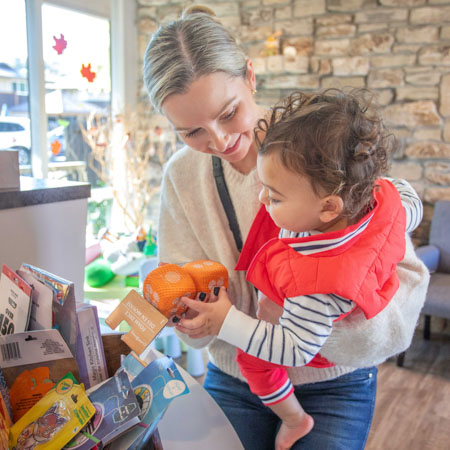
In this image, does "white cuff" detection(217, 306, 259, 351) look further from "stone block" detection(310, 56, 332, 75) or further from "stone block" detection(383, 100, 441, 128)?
"stone block" detection(310, 56, 332, 75)

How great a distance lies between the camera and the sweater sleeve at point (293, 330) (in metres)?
0.83

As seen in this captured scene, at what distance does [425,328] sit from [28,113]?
3179 millimetres

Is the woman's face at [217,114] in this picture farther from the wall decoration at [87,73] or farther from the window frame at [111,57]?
the wall decoration at [87,73]

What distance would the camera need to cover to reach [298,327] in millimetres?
849

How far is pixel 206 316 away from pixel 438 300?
94.4 inches

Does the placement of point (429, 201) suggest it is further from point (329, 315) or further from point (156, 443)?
point (156, 443)

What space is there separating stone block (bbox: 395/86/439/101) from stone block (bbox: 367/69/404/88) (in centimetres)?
5

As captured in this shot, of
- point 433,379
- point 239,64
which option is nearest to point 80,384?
point 239,64

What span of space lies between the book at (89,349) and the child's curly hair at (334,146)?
1.35 feet

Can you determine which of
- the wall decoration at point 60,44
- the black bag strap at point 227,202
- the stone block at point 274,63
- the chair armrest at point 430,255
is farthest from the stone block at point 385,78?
the black bag strap at point 227,202

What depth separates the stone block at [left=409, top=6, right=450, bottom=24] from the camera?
10.2ft

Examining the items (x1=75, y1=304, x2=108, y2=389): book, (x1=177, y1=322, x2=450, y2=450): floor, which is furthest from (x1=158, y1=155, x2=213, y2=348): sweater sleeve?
(x1=177, y1=322, x2=450, y2=450): floor

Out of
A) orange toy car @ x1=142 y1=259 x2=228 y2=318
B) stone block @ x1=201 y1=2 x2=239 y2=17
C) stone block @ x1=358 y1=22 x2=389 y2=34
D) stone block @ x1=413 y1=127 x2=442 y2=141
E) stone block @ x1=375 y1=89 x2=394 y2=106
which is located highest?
stone block @ x1=201 y1=2 x2=239 y2=17

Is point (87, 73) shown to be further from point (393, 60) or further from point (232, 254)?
point (232, 254)
